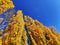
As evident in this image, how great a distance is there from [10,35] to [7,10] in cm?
43

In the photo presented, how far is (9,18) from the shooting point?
5695 millimetres

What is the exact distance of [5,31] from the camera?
18.5ft

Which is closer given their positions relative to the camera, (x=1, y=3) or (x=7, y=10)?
(x=1, y=3)

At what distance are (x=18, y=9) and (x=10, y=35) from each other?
0.54 metres

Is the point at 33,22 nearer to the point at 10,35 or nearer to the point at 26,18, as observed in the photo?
the point at 26,18

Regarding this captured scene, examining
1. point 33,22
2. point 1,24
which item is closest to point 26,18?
point 33,22

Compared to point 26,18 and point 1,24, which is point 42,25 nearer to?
point 26,18

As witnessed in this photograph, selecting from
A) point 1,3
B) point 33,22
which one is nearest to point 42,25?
point 33,22

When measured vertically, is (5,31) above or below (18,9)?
below

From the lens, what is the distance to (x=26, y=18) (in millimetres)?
5859

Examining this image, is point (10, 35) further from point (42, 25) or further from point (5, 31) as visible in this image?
point (42, 25)

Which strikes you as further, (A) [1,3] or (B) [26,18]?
(B) [26,18]

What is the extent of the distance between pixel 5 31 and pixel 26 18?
0.48 m

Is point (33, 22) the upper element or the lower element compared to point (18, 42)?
upper
